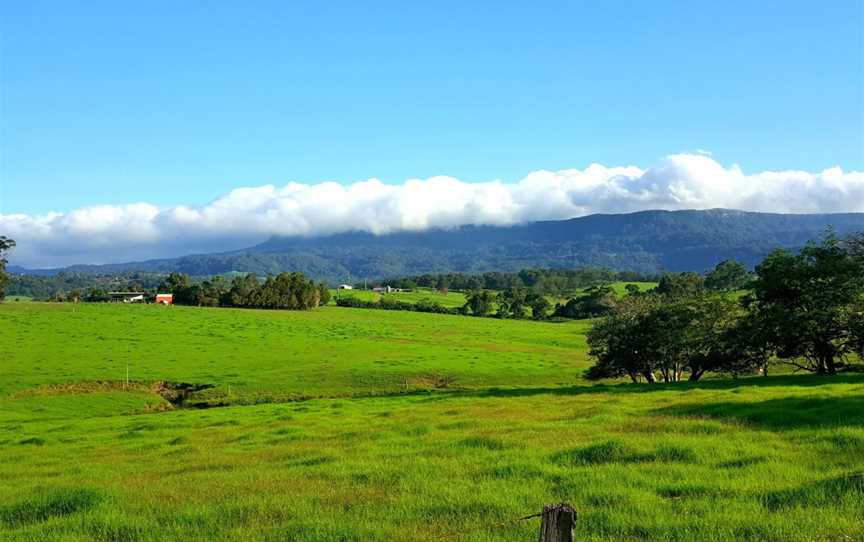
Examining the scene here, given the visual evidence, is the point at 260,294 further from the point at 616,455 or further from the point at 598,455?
the point at 616,455

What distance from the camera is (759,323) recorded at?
5175 cm

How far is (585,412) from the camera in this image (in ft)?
98.3

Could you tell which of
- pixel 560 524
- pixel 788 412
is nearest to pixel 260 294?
pixel 788 412

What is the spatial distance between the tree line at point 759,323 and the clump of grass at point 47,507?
48.5 metres

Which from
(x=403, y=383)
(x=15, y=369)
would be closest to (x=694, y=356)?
(x=403, y=383)

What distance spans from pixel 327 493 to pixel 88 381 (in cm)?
5917

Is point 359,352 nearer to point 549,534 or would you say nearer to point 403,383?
point 403,383

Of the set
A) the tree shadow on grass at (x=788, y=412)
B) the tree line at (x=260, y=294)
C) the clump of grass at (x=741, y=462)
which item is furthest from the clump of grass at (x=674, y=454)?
the tree line at (x=260, y=294)

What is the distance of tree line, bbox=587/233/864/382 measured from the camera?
49.0 meters

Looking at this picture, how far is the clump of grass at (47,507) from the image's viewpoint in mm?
13969

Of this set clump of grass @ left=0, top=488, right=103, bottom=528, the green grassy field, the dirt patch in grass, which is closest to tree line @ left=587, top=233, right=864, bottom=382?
the green grassy field

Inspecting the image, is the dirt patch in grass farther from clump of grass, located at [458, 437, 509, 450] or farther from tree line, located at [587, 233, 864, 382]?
clump of grass, located at [458, 437, 509, 450]

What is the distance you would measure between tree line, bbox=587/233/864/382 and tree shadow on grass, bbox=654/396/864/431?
2339cm

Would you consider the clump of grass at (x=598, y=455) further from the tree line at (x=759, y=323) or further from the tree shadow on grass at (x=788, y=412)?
the tree line at (x=759, y=323)
